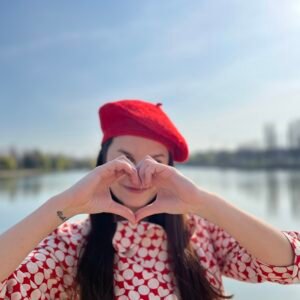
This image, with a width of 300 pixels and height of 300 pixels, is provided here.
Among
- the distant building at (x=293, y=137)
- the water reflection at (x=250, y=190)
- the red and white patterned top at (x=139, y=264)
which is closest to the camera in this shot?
the red and white patterned top at (x=139, y=264)

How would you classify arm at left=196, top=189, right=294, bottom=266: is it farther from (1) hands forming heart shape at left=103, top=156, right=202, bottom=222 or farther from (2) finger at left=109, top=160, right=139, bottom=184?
(2) finger at left=109, top=160, right=139, bottom=184

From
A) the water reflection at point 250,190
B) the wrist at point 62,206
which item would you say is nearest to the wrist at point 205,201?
the wrist at point 62,206

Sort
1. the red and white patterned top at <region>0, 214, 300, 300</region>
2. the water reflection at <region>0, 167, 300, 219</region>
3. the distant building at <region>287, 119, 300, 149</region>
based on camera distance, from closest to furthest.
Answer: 1. the red and white patterned top at <region>0, 214, 300, 300</region>
2. the water reflection at <region>0, 167, 300, 219</region>
3. the distant building at <region>287, 119, 300, 149</region>

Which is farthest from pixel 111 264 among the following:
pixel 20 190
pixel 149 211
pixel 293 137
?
pixel 293 137

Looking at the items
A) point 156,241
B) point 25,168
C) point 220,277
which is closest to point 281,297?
point 220,277

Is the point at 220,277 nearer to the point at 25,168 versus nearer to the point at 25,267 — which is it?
the point at 25,267

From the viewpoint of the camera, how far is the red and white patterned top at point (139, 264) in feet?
2.70

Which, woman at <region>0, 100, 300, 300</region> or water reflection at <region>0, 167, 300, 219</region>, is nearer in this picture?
woman at <region>0, 100, 300, 300</region>

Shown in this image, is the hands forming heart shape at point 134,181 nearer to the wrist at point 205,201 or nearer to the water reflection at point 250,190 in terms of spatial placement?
the wrist at point 205,201

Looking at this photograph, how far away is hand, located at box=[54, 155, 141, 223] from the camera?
0.79m

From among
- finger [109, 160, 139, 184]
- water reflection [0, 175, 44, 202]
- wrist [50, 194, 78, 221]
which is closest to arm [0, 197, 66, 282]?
wrist [50, 194, 78, 221]

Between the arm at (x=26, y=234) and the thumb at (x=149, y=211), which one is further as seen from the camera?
the thumb at (x=149, y=211)

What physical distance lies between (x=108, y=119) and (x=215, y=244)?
1.57ft

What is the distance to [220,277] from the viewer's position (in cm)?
100
